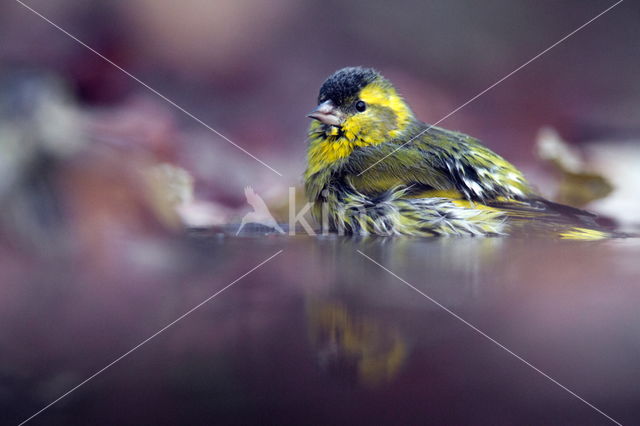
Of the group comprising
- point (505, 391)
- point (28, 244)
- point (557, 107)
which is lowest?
point (505, 391)

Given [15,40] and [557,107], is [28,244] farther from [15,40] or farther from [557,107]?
[557,107]

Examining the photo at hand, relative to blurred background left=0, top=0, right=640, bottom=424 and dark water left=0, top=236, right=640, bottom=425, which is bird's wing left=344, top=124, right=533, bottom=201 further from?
dark water left=0, top=236, right=640, bottom=425

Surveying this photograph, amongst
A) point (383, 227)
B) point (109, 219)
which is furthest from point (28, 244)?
point (383, 227)

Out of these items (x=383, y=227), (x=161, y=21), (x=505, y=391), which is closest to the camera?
(x=505, y=391)
